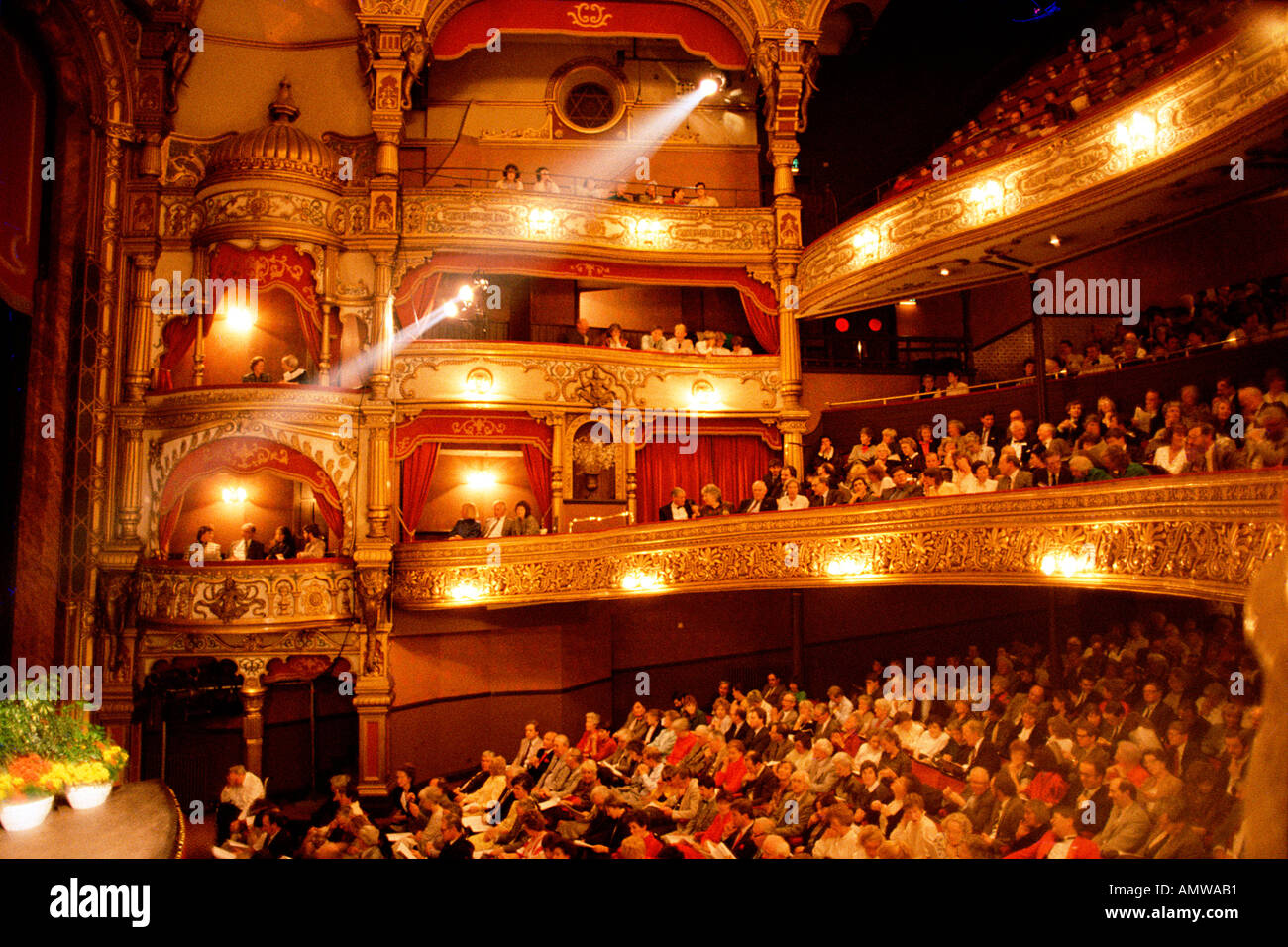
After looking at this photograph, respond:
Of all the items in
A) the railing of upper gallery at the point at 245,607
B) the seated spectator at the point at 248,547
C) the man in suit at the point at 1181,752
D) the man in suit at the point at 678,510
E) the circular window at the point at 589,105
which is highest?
the circular window at the point at 589,105

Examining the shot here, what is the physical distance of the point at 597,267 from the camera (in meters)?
14.9

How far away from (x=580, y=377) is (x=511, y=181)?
3.27 metres

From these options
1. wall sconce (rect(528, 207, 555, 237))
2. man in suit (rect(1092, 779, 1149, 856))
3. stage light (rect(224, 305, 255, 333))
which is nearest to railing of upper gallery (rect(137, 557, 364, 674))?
stage light (rect(224, 305, 255, 333))

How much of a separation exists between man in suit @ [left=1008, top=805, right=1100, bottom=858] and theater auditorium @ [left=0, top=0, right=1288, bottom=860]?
82 cm

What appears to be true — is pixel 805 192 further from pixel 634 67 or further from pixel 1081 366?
pixel 1081 366

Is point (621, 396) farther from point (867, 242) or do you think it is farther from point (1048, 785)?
point (1048, 785)

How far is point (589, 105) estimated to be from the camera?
16109 millimetres

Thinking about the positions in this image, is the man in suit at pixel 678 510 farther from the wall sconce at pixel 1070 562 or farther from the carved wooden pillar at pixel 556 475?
the wall sconce at pixel 1070 562

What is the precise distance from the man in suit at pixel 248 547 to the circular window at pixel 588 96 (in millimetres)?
8416

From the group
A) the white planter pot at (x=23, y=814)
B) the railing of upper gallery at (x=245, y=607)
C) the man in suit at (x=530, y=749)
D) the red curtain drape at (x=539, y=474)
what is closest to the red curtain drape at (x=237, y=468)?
the railing of upper gallery at (x=245, y=607)

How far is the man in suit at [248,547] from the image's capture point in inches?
508

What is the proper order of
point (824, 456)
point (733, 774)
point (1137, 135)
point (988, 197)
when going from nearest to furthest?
point (733, 774), point (1137, 135), point (988, 197), point (824, 456)

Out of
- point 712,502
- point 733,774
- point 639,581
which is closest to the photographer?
point 733,774

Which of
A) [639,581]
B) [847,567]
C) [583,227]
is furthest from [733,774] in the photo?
[583,227]
